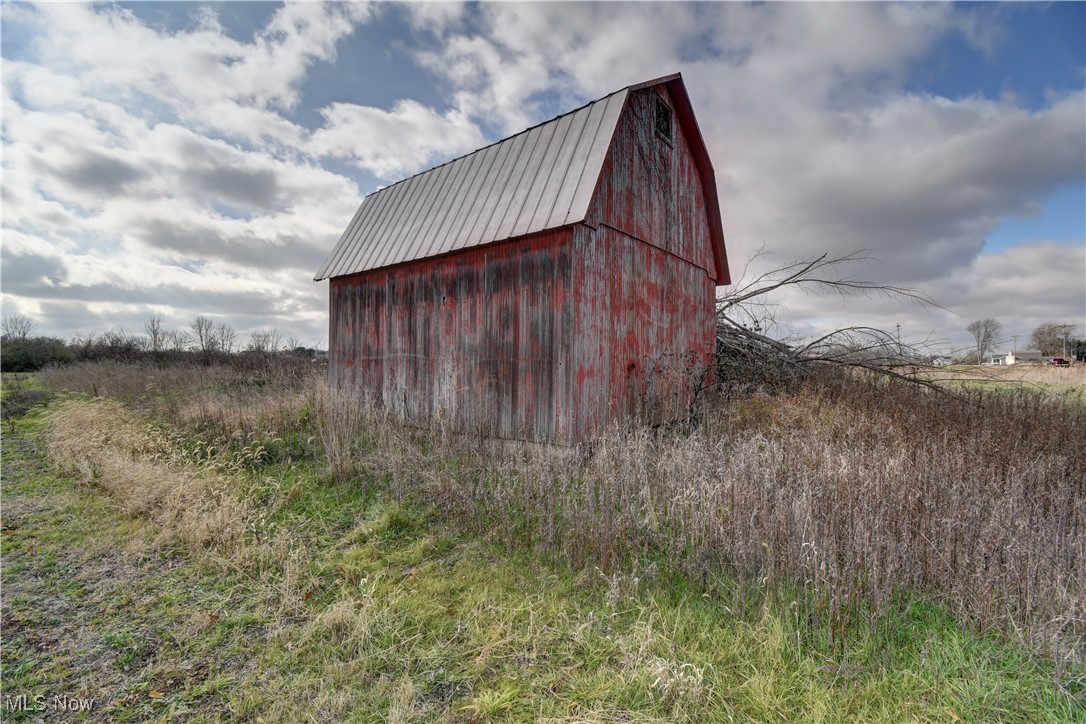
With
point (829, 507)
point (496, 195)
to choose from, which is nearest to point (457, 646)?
point (829, 507)

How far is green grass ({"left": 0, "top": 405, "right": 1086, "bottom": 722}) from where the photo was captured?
2.49 meters

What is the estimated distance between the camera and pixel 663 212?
870 cm

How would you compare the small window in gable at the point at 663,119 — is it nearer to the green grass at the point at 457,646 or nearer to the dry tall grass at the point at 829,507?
the dry tall grass at the point at 829,507

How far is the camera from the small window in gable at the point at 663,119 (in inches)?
335

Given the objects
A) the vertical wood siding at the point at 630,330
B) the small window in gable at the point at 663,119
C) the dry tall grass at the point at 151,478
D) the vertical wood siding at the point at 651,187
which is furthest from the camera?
the small window in gable at the point at 663,119

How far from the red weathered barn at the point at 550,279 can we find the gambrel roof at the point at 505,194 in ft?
A: 0.11

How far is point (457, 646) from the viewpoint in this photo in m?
3.10

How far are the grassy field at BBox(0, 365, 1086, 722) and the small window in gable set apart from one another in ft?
19.4

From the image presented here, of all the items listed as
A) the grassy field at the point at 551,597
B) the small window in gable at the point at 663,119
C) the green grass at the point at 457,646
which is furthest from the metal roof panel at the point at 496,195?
the green grass at the point at 457,646

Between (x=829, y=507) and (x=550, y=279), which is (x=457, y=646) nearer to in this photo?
(x=829, y=507)

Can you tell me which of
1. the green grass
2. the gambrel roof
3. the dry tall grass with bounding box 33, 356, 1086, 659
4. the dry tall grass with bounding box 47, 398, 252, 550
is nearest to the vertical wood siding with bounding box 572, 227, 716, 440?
the gambrel roof

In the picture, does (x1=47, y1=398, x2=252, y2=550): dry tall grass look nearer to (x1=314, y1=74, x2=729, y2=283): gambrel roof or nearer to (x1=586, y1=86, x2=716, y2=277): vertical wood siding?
(x1=314, y1=74, x2=729, y2=283): gambrel roof

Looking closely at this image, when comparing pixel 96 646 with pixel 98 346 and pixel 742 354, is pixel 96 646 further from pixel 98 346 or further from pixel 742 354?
pixel 98 346

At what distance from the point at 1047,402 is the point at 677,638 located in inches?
380
